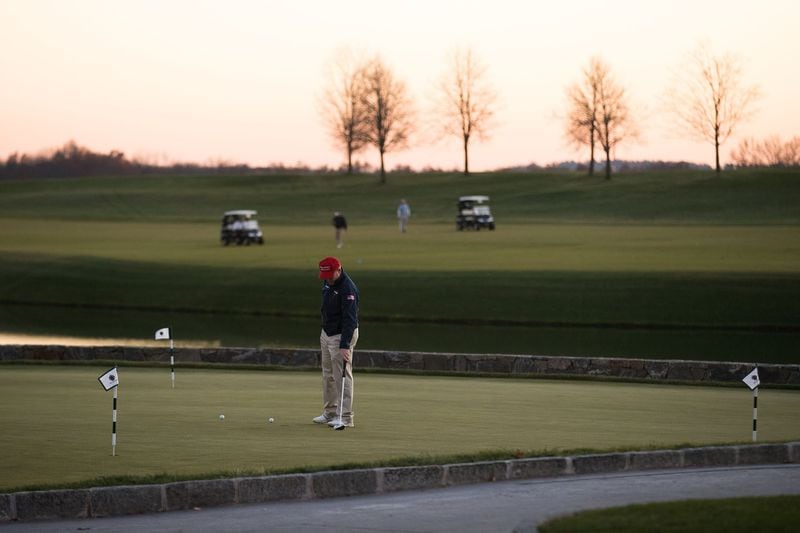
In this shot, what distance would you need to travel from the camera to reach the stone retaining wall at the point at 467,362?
2348 centimetres

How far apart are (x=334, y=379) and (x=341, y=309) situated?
2.91ft

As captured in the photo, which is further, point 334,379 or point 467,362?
point 467,362

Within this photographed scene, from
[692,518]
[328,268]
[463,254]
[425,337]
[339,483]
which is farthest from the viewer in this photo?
[463,254]

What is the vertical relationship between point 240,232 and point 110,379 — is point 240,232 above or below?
above

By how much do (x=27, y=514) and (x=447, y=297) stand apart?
38307mm

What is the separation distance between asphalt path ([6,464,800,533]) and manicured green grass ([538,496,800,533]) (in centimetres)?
44

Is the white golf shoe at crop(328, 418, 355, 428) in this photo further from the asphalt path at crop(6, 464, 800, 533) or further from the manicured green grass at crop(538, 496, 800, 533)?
the manicured green grass at crop(538, 496, 800, 533)

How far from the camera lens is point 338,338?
15.8 metres

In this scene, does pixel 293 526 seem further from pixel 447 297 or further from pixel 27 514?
pixel 447 297

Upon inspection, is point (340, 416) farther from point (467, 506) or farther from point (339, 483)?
point (467, 506)

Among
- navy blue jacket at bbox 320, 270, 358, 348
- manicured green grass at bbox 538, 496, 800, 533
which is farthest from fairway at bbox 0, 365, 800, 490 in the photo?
manicured green grass at bbox 538, 496, 800, 533

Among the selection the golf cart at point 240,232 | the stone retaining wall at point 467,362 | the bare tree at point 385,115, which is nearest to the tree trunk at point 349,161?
the bare tree at point 385,115

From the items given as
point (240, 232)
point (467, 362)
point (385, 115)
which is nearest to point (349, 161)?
point (385, 115)

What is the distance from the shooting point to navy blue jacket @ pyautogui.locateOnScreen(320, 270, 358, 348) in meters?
15.6
